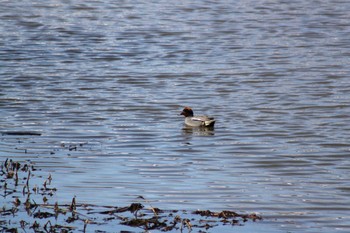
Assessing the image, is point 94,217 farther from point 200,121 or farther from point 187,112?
point 187,112

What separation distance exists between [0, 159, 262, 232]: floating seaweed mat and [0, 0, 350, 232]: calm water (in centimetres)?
32

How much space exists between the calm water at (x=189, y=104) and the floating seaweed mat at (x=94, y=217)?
0.32 meters

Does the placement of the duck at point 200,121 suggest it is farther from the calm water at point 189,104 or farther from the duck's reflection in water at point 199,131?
the calm water at point 189,104

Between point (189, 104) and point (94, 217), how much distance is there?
26.8 ft

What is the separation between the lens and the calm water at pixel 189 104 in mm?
9773

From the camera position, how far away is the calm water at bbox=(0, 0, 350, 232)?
977 centimetres

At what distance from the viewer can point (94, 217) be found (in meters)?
8.12

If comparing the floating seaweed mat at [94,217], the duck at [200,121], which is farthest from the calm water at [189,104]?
the floating seaweed mat at [94,217]

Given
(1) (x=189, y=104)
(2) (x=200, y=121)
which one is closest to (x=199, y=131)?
(2) (x=200, y=121)

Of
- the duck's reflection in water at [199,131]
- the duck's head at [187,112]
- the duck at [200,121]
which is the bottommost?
the duck's reflection in water at [199,131]

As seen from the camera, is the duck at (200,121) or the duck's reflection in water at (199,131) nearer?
the duck's reflection in water at (199,131)

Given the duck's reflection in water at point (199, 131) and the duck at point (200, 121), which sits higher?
the duck at point (200, 121)

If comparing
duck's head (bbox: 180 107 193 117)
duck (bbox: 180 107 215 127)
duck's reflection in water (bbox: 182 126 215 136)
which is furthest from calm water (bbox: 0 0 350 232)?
duck's head (bbox: 180 107 193 117)

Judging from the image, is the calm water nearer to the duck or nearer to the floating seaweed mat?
the duck
